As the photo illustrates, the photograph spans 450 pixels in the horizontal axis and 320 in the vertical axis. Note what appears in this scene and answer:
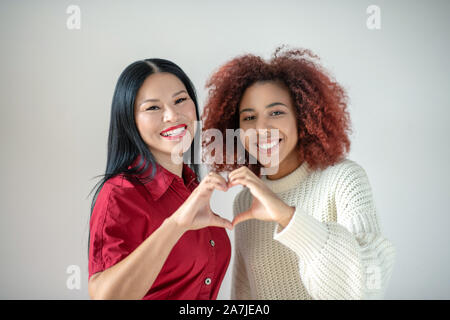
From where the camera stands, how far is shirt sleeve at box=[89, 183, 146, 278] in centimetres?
125

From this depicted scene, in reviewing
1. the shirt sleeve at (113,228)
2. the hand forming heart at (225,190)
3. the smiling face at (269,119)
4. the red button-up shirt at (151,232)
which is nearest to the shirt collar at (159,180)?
the red button-up shirt at (151,232)

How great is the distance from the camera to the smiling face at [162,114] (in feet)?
4.83

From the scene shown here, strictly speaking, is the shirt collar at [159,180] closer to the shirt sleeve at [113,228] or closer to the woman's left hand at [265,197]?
the shirt sleeve at [113,228]

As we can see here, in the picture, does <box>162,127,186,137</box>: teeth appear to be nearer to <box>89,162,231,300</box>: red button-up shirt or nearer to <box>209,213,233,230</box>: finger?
<box>89,162,231,300</box>: red button-up shirt

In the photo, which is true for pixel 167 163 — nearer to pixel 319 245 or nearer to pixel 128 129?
pixel 128 129

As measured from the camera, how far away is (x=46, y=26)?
250 cm

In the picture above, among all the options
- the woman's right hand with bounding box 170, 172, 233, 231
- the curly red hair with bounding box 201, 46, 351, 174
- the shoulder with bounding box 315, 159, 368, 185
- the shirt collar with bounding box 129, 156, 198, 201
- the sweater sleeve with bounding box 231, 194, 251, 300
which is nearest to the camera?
the woman's right hand with bounding box 170, 172, 233, 231

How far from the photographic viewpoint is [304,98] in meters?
1.70

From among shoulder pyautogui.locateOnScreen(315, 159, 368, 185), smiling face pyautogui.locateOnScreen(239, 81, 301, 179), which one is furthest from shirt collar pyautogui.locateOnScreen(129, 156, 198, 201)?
shoulder pyautogui.locateOnScreen(315, 159, 368, 185)

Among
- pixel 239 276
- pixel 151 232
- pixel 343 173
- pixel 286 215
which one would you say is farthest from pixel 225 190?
pixel 239 276

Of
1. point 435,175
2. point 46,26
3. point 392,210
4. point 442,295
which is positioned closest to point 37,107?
point 46,26

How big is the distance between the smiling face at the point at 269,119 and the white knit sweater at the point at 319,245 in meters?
0.14

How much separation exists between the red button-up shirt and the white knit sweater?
21cm
